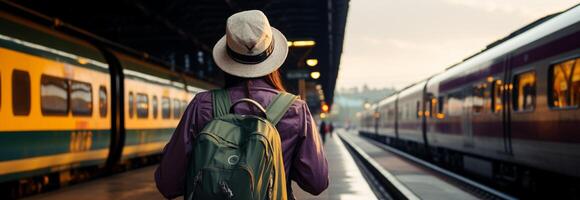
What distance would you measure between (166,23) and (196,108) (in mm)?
17414

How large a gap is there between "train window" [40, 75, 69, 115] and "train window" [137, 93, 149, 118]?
4.75 m

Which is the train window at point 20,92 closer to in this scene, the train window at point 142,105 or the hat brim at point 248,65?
the train window at point 142,105

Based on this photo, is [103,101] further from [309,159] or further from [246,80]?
[309,159]

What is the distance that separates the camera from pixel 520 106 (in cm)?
1187

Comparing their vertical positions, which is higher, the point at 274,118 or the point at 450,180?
the point at 274,118

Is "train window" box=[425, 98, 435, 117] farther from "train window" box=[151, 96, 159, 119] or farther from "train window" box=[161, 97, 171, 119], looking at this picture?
"train window" box=[151, 96, 159, 119]

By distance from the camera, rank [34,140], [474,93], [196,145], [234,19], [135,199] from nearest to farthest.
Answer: [196,145] → [234,19] → [135,199] → [34,140] → [474,93]

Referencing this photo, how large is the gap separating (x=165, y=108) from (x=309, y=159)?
1783 centimetres

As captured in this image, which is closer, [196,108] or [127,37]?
[196,108]

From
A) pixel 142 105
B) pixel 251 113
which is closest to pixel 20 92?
pixel 142 105

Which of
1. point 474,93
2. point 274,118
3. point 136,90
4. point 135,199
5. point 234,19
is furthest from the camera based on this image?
point 136,90

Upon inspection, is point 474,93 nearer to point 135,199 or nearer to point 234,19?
point 135,199

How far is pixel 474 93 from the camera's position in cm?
1582

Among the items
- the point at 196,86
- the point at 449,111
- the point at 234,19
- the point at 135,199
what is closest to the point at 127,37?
the point at 196,86
